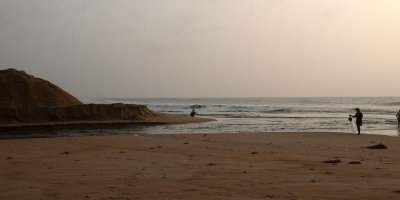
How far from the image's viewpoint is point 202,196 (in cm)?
586

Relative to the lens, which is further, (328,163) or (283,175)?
(328,163)

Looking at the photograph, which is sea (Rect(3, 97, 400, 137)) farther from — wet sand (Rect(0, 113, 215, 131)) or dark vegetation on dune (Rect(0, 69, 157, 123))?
dark vegetation on dune (Rect(0, 69, 157, 123))

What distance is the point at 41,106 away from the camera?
29.6m

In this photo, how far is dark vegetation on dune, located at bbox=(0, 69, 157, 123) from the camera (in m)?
28.2

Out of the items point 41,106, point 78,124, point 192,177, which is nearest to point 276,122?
point 78,124

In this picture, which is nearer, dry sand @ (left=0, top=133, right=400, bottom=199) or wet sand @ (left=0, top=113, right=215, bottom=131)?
dry sand @ (left=0, top=133, right=400, bottom=199)

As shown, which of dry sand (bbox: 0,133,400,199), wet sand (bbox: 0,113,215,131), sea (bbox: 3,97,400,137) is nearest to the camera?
dry sand (bbox: 0,133,400,199)

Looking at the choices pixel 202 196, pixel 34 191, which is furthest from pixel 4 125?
pixel 202 196

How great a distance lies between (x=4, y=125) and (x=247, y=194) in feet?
77.5

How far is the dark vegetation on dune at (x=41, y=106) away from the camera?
28172 millimetres

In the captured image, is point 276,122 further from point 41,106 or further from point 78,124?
point 41,106

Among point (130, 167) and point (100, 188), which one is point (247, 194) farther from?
point (130, 167)

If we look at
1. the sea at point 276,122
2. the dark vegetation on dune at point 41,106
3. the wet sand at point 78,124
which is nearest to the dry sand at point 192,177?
the sea at point 276,122

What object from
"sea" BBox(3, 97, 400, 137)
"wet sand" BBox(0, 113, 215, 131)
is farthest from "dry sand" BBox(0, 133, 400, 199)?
"wet sand" BBox(0, 113, 215, 131)
